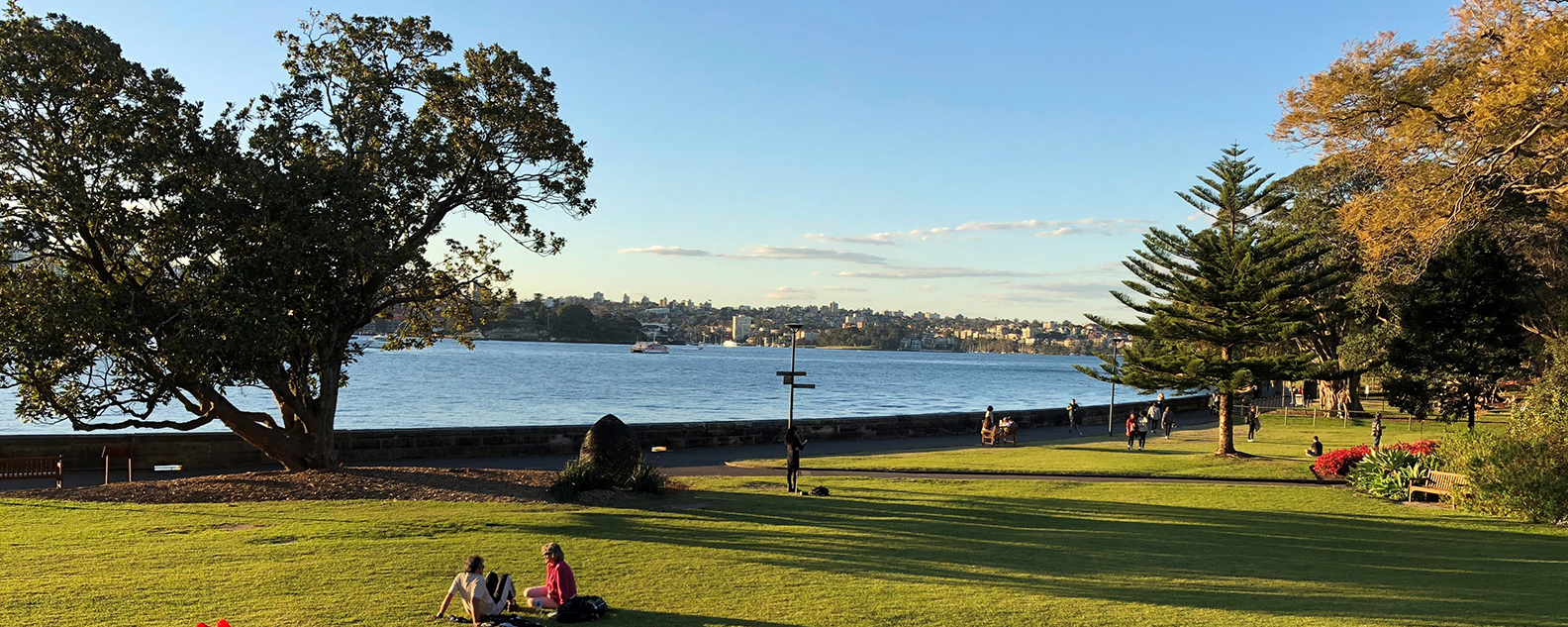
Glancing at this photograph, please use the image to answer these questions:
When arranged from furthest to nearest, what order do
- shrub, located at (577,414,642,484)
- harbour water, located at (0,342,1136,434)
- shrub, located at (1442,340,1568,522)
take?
1. harbour water, located at (0,342,1136,434)
2. shrub, located at (577,414,642,484)
3. shrub, located at (1442,340,1568,522)

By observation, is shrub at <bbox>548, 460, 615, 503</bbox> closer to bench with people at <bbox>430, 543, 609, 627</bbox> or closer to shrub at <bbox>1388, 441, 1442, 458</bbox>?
bench with people at <bbox>430, 543, 609, 627</bbox>

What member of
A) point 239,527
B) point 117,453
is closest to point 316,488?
point 239,527

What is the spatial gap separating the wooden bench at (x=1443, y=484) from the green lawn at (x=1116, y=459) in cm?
366

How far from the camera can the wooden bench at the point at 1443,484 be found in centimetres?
1452

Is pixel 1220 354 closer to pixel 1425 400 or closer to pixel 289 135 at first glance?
pixel 1425 400

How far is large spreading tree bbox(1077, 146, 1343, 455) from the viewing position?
23328mm

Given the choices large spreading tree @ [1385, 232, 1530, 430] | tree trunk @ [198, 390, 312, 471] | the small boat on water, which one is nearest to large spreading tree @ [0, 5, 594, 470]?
tree trunk @ [198, 390, 312, 471]

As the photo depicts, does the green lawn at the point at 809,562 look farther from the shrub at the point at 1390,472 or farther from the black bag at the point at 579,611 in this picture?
the shrub at the point at 1390,472

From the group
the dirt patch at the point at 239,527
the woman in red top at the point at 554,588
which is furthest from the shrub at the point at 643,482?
the woman in red top at the point at 554,588

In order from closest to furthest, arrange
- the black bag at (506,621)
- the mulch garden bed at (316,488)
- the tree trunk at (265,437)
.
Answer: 1. the black bag at (506,621)
2. the mulch garden bed at (316,488)
3. the tree trunk at (265,437)

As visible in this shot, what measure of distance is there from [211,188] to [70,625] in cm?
771

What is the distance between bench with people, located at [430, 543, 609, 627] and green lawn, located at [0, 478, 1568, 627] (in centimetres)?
25

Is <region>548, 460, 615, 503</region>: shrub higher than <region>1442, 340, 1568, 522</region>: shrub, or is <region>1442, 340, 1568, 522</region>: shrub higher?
<region>1442, 340, 1568, 522</region>: shrub

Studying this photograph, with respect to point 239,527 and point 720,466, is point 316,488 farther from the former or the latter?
point 720,466
